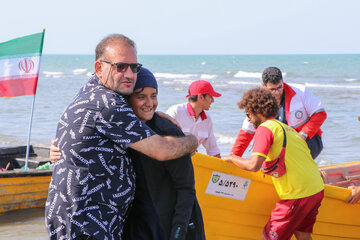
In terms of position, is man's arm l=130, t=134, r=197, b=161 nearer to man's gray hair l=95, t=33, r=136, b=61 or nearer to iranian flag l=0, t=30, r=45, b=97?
man's gray hair l=95, t=33, r=136, b=61

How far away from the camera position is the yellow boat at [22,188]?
771cm

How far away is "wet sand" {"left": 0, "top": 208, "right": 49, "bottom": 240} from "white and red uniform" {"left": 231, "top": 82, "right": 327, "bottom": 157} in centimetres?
285

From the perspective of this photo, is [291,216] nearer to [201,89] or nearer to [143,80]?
[201,89]

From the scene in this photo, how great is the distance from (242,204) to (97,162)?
2.96 m

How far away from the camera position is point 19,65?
829cm

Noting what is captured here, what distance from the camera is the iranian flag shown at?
27.1 feet

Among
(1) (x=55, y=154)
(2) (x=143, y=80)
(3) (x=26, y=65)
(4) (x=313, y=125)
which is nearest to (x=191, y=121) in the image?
(4) (x=313, y=125)

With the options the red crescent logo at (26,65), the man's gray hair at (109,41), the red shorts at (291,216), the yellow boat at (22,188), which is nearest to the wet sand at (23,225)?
the yellow boat at (22,188)

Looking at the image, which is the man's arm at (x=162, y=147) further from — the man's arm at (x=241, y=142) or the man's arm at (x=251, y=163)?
the man's arm at (x=241, y=142)

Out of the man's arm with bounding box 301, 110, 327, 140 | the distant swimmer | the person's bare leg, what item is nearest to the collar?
the man's arm with bounding box 301, 110, 327, 140

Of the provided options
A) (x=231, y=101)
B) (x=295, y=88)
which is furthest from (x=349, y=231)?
(x=231, y=101)

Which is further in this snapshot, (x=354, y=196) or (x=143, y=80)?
(x=354, y=196)

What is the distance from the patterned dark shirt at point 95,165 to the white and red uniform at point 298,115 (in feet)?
10.6

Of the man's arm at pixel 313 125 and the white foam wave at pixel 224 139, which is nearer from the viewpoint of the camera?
the man's arm at pixel 313 125
